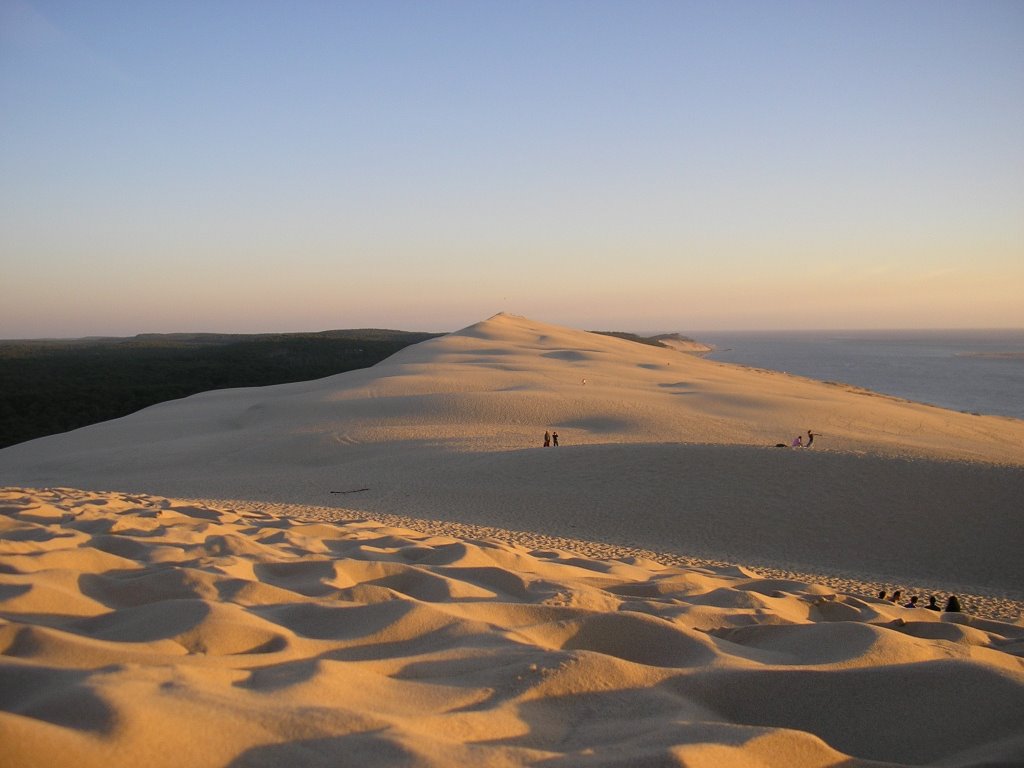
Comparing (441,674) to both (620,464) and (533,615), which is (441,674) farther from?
(620,464)

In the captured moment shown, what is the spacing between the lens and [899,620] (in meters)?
5.68

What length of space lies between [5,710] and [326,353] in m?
63.6

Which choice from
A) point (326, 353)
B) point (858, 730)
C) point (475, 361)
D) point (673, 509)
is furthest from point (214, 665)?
point (326, 353)

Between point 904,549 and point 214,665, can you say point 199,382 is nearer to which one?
point 904,549

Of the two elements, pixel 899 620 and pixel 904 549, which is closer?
pixel 899 620

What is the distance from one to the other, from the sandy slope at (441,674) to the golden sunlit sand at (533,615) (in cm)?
1

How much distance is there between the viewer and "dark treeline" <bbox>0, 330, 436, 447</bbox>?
3503 centimetres

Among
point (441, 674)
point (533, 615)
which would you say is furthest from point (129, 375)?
point (441, 674)

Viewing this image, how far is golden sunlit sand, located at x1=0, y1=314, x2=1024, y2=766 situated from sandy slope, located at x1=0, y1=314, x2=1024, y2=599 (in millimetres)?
87

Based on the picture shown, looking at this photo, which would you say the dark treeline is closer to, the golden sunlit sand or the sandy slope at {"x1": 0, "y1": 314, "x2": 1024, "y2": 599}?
the sandy slope at {"x1": 0, "y1": 314, "x2": 1024, "y2": 599}

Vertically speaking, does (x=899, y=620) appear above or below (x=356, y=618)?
below

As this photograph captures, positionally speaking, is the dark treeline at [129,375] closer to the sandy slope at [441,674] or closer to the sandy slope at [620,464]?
the sandy slope at [620,464]

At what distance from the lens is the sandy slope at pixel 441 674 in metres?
2.58

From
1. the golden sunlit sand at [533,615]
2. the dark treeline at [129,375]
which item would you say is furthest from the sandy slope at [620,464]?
the dark treeline at [129,375]
